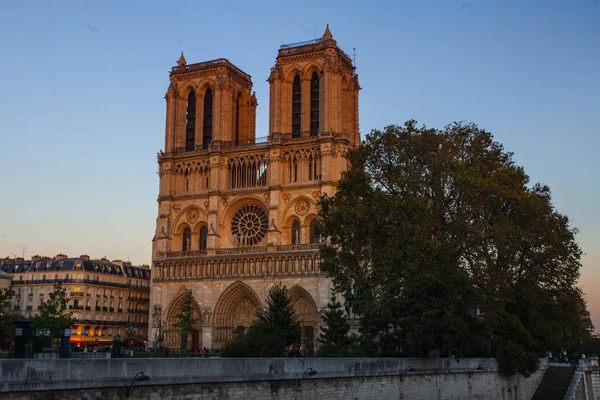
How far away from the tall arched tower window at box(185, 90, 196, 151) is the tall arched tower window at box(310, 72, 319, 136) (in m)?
10.1

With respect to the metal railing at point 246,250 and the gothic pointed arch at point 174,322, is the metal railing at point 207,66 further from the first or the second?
the gothic pointed arch at point 174,322

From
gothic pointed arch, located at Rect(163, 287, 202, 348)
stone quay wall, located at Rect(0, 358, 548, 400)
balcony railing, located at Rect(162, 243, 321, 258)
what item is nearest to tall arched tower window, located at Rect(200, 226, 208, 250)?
balcony railing, located at Rect(162, 243, 321, 258)

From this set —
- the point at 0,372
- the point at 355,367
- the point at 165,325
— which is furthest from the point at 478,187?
the point at 165,325

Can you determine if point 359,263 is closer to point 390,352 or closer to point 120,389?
point 390,352

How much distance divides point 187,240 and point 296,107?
13229 mm

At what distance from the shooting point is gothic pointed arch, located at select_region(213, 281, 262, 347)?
178ft

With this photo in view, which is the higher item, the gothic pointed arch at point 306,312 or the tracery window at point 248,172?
the tracery window at point 248,172

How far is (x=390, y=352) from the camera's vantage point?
1206 inches

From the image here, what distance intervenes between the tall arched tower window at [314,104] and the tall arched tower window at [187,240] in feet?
40.3

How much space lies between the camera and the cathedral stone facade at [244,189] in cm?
5278

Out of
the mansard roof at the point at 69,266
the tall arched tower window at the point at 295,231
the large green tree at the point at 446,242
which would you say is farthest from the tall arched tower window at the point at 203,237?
the large green tree at the point at 446,242

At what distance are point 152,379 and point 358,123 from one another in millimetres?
44321

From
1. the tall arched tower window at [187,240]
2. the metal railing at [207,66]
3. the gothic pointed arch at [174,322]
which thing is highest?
the metal railing at [207,66]

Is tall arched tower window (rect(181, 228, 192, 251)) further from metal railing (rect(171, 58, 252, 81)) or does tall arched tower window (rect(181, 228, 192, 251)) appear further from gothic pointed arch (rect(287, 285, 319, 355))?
metal railing (rect(171, 58, 252, 81))
